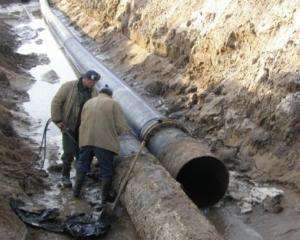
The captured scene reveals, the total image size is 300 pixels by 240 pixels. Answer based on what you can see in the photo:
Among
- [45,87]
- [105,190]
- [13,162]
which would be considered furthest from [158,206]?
[45,87]

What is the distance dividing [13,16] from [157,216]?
3324 centimetres

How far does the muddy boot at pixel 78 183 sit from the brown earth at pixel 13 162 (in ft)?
2.35

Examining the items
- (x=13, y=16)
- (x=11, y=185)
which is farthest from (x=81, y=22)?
(x=11, y=185)

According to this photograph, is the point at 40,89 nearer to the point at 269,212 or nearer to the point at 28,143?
the point at 28,143

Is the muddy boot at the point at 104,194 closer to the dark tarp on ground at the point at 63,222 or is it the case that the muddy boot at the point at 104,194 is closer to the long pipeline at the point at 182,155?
the dark tarp on ground at the point at 63,222

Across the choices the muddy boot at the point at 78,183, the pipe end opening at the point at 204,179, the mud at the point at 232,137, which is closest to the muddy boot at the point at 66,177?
the muddy boot at the point at 78,183

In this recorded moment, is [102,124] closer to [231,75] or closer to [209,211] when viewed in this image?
[209,211]

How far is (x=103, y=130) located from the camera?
805cm

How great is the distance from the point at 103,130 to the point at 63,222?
5.06 feet

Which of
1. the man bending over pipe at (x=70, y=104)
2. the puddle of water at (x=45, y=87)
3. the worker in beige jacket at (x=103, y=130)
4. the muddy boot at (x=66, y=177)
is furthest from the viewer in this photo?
the muddy boot at (x=66, y=177)

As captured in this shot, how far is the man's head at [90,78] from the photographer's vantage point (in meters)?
8.58

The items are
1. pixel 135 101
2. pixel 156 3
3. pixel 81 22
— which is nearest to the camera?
pixel 135 101

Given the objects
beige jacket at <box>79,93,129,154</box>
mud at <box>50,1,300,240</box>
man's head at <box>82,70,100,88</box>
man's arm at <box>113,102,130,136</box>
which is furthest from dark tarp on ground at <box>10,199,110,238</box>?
man's head at <box>82,70,100,88</box>

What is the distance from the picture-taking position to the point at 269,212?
841cm
